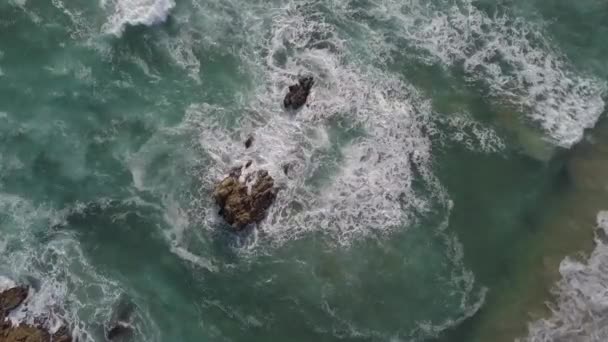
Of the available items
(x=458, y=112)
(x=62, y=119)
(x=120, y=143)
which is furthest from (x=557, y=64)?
(x=62, y=119)

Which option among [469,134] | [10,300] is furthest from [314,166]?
[10,300]

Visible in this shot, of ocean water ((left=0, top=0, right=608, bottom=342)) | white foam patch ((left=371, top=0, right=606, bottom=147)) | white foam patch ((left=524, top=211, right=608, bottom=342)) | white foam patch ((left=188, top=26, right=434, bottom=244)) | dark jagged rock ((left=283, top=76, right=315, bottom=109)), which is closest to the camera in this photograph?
white foam patch ((left=524, top=211, right=608, bottom=342))

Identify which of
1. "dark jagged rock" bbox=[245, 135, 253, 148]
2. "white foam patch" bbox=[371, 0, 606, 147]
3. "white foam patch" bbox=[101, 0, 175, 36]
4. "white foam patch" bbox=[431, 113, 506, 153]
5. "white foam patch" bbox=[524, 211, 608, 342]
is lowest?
"white foam patch" bbox=[524, 211, 608, 342]

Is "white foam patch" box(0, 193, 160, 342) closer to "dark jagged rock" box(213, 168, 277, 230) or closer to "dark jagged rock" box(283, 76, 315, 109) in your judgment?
"dark jagged rock" box(213, 168, 277, 230)

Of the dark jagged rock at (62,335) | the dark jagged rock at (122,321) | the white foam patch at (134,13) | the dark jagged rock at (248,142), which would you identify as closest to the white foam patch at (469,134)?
the dark jagged rock at (248,142)

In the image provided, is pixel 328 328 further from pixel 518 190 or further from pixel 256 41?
pixel 256 41

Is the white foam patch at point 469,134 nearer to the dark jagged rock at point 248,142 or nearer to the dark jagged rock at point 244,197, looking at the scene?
the dark jagged rock at point 244,197

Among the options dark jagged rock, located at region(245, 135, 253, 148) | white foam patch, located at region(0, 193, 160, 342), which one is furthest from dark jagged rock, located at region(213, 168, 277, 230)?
white foam patch, located at region(0, 193, 160, 342)
